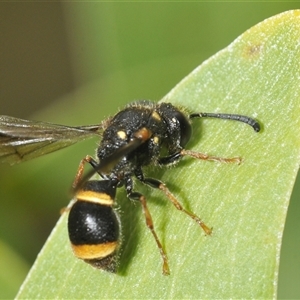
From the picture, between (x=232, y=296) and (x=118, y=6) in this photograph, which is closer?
(x=232, y=296)

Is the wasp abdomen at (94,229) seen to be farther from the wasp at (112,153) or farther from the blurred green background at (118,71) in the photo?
the blurred green background at (118,71)

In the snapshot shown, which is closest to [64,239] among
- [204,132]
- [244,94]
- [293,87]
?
[204,132]

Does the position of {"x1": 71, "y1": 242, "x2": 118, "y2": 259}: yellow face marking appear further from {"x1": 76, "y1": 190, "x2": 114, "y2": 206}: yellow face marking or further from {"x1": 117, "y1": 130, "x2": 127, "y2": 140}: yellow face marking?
{"x1": 117, "y1": 130, "x2": 127, "y2": 140}: yellow face marking

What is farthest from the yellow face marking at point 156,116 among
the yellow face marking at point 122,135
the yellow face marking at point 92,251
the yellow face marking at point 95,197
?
the yellow face marking at point 92,251

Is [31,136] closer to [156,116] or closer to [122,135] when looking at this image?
[122,135]

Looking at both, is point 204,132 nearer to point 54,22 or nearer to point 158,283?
point 158,283

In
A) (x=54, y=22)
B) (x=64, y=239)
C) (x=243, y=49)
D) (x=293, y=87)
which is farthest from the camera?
(x=54, y=22)

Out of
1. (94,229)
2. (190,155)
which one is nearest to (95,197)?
(94,229)

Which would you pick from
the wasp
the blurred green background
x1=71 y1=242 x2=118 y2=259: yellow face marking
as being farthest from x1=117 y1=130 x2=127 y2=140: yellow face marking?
the blurred green background

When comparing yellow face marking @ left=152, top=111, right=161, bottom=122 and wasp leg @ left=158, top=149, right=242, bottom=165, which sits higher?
yellow face marking @ left=152, top=111, right=161, bottom=122
